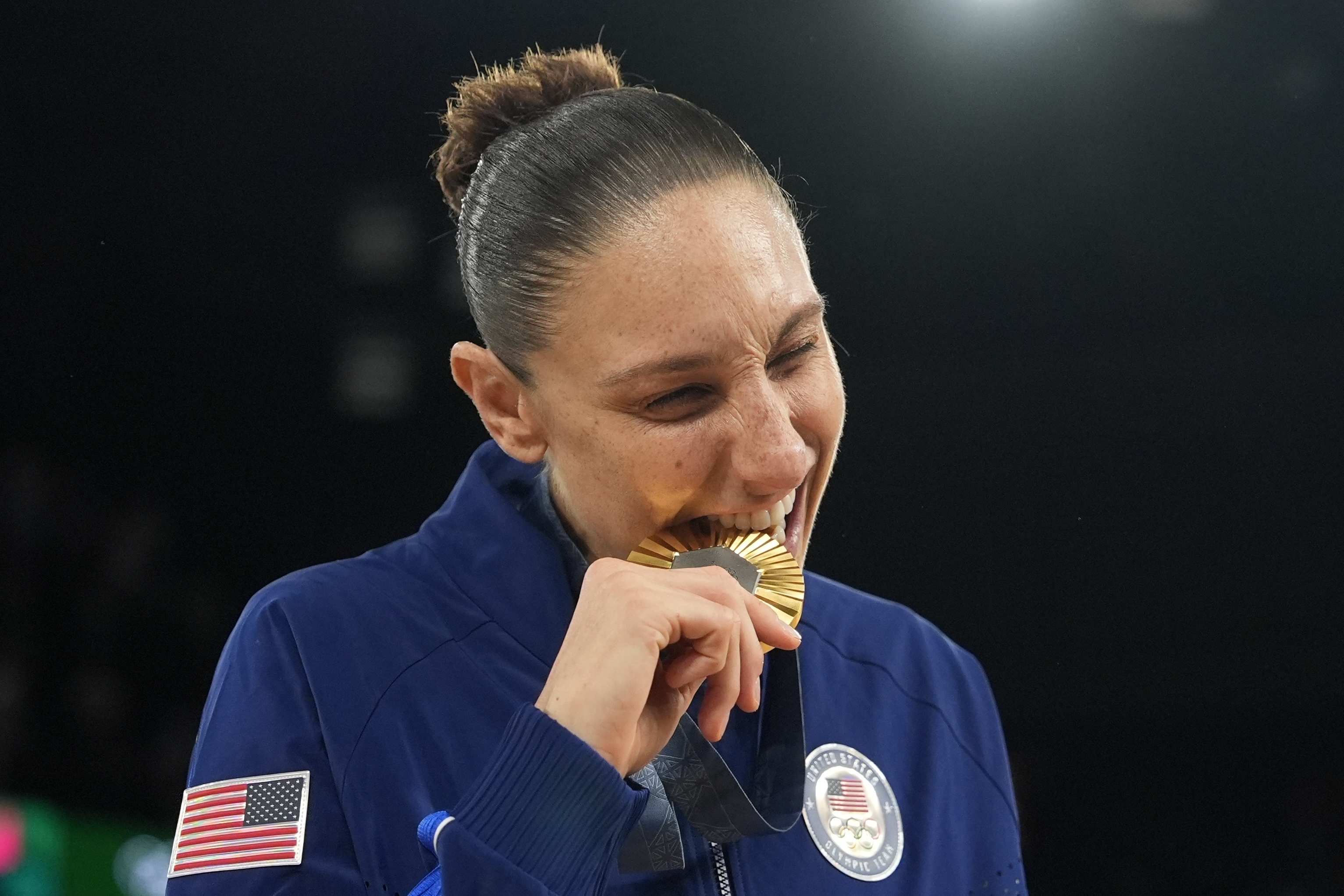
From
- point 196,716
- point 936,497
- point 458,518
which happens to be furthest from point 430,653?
point 936,497

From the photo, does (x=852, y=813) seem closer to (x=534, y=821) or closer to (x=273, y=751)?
(x=534, y=821)

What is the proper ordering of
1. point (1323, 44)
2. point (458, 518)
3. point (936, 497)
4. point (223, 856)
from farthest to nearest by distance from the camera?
point (1323, 44) < point (936, 497) < point (458, 518) < point (223, 856)

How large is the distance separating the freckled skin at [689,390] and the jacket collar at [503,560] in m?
0.08

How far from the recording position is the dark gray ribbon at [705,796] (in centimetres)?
150

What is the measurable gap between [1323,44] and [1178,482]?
31.4 inches

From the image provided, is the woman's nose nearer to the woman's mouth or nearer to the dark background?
the woman's mouth

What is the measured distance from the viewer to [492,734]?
61.0 inches

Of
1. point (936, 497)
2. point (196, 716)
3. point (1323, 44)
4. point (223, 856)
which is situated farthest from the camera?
point (1323, 44)

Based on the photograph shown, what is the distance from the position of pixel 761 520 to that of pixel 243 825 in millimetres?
612

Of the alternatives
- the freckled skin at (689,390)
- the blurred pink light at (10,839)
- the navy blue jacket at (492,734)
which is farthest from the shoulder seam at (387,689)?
the blurred pink light at (10,839)

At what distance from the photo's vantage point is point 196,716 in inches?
82.0

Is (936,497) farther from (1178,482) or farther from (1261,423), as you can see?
(1261,423)

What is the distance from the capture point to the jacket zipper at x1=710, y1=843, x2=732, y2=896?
152 centimetres

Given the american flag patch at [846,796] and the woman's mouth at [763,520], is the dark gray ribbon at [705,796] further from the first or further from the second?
the woman's mouth at [763,520]
